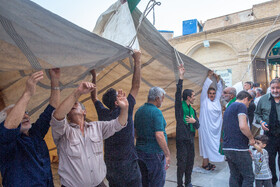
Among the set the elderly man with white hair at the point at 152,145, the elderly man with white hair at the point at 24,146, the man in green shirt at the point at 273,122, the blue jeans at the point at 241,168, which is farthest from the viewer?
the man in green shirt at the point at 273,122

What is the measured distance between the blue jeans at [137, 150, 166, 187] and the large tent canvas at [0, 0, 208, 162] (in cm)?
121

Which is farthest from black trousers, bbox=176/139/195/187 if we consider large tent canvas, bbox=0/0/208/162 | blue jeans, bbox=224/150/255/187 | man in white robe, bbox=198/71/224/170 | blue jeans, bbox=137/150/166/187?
large tent canvas, bbox=0/0/208/162

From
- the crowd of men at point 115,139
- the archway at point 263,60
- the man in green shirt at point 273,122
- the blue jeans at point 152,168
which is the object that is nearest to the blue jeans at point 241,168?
the crowd of men at point 115,139

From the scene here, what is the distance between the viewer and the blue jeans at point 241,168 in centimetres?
264

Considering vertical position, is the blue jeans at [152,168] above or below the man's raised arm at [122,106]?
below

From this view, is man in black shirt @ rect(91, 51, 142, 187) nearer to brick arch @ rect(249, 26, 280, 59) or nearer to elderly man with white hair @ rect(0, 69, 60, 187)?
elderly man with white hair @ rect(0, 69, 60, 187)

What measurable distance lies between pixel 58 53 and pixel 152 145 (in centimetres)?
154

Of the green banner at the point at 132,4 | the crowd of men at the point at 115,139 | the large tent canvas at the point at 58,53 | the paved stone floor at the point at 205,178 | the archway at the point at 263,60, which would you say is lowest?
the paved stone floor at the point at 205,178

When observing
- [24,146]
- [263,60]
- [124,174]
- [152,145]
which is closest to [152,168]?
[152,145]

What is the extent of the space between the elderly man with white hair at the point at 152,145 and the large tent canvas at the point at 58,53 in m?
0.71

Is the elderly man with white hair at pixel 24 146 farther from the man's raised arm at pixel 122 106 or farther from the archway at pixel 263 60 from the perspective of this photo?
the archway at pixel 263 60

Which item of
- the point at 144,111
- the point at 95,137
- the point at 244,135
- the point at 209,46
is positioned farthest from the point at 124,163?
the point at 209,46

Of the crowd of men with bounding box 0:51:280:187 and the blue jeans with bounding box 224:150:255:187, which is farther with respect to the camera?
the blue jeans with bounding box 224:150:255:187

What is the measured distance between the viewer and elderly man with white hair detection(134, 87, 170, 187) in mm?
2508
